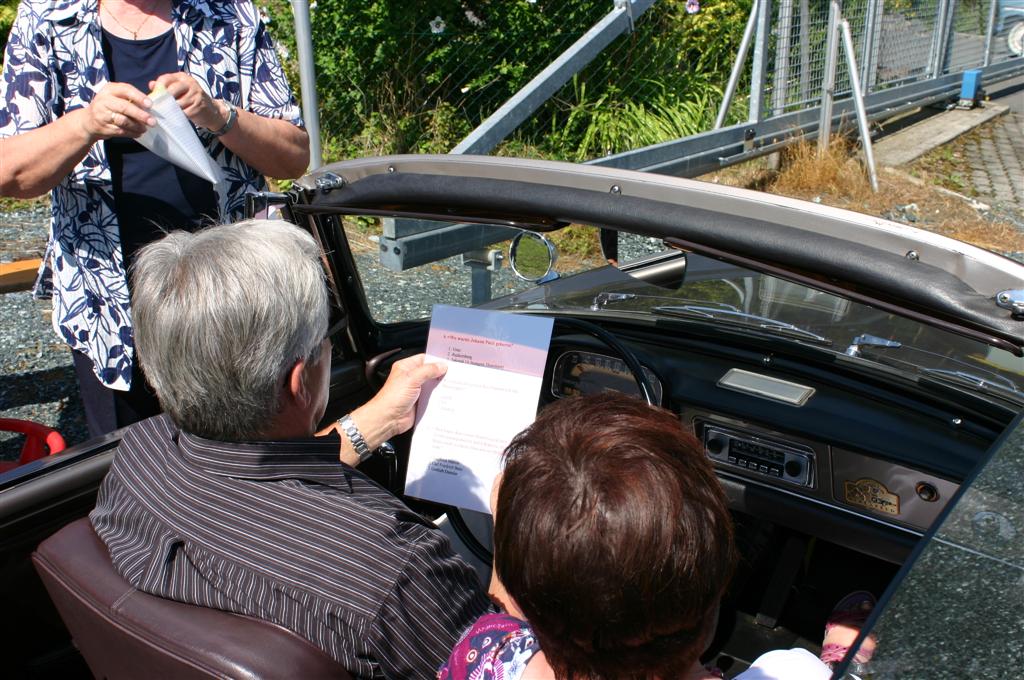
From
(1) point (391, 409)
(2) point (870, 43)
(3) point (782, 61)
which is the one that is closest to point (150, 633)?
(1) point (391, 409)

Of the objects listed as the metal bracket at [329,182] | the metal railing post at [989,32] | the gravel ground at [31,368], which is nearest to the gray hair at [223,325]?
the metal bracket at [329,182]

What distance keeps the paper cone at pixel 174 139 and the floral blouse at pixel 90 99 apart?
280 millimetres

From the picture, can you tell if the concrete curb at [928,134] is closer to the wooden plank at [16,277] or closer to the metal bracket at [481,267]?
the metal bracket at [481,267]

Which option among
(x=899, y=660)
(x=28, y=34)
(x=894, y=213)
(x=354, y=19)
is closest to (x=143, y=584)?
(x=899, y=660)

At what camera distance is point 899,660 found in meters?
1.08

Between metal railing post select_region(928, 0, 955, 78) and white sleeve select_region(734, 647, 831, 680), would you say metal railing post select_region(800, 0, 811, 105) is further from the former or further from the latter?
white sleeve select_region(734, 647, 831, 680)

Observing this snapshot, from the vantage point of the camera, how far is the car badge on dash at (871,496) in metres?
2.02

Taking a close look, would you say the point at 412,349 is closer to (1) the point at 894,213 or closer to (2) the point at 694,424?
(2) the point at 694,424

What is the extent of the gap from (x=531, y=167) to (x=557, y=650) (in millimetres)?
1103

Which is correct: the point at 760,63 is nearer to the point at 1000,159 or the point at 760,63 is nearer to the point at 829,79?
the point at 829,79

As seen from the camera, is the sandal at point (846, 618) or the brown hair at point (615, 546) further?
the sandal at point (846, 618)

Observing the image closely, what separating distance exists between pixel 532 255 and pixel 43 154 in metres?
1.31

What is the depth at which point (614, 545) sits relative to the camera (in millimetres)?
1131

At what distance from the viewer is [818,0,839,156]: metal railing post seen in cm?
828
